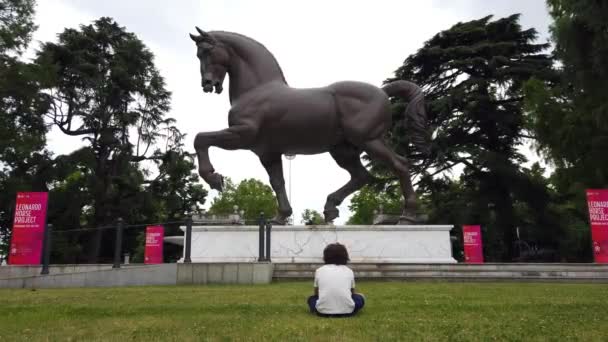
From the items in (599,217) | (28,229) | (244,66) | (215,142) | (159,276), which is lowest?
(159,276)

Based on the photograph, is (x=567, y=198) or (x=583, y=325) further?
(x=567, y=198)

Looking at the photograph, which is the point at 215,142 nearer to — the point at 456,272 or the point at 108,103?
the point at 456,272

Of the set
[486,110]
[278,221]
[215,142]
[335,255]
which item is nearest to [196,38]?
[215,142]

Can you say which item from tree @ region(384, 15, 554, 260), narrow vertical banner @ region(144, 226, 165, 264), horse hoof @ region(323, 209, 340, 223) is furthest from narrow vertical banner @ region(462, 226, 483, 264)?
narrow vertical banner @ region(144, 226, 165, 264)

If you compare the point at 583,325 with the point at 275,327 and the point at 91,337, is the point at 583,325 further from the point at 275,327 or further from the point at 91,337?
the point at 91,337

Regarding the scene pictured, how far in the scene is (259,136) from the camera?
9.95 meters

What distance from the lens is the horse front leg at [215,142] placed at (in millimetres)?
9352

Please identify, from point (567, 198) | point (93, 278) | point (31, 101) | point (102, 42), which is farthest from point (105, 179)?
point (567, 198)

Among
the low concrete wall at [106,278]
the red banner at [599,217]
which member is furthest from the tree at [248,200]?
the low concrete wall at [106,278]

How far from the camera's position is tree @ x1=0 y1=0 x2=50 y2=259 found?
22156 mm

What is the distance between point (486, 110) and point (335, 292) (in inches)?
861

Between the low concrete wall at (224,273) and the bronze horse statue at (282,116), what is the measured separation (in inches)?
63.2

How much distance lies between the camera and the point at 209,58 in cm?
975

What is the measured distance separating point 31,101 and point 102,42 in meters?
8.78
